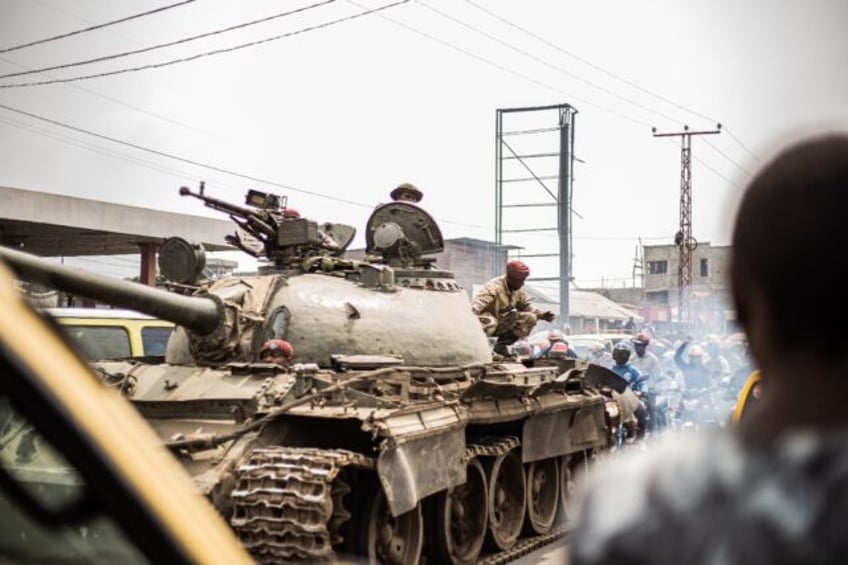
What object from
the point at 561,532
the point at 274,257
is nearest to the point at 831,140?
the point at 274,257

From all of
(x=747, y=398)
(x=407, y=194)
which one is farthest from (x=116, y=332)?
(x=747, y=398)

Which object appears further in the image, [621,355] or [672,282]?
[672,282]

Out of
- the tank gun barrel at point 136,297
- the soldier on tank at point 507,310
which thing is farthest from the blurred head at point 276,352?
the soldier on tank at point 507,310

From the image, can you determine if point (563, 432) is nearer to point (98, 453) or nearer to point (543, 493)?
point (543, 493)

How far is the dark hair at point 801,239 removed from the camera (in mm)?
1123

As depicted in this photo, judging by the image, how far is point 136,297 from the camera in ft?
20.4

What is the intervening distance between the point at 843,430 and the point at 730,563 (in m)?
0.19

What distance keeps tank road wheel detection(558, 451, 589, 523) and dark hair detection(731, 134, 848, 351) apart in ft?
30.6

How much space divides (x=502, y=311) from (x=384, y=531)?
402 centimetres

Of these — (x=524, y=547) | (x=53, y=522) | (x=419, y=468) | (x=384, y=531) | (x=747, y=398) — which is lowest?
(x=524, y=547)

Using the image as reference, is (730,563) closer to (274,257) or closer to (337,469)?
(337,469)

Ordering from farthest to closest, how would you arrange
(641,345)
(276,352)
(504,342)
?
(641,345) → (504,342) → (276,352)

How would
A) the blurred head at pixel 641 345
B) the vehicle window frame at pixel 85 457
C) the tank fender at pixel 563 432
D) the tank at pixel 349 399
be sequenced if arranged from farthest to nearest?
the blurred head at pixel 641 345 → the tank fender at pixel 563 432 → the tank at pixel 349 399 → the vehicle window frame at pixel 85 457

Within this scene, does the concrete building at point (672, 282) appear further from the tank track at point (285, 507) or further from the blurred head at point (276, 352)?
the tank track at point (285, 507)
